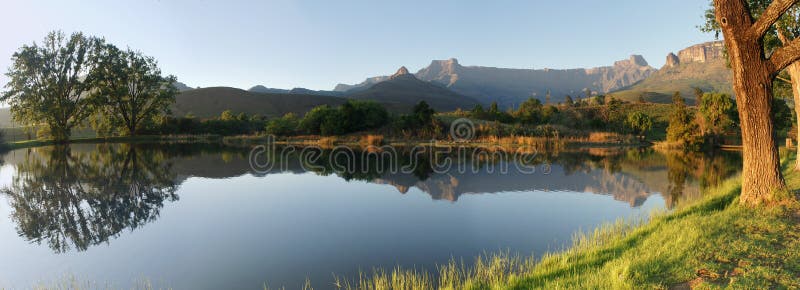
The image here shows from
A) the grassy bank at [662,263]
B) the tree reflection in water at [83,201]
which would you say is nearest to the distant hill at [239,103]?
the tree reflection in water at [83,201]

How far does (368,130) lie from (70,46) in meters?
40.8

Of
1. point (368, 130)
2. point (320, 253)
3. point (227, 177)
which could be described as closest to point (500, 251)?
point (320, 253)

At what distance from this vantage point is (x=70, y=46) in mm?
51188

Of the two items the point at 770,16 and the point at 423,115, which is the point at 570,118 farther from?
the point at 770,16

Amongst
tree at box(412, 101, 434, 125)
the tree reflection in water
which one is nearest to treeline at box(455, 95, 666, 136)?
tree at box(412, 101, 434, 125)

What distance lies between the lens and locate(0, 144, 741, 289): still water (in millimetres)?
7215

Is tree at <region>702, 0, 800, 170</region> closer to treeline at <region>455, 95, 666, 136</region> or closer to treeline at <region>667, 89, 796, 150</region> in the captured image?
treeline at <region>667, 89, 796, 150</region>

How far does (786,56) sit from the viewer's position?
909cm

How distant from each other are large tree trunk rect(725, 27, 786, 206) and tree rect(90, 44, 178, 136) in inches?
2661

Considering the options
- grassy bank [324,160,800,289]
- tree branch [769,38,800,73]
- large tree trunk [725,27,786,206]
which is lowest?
grassy bank [324,160,800,289]

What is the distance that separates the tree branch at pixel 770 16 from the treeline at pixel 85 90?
209ft

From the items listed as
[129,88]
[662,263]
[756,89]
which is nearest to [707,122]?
[756,89]

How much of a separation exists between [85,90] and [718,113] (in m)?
78.9

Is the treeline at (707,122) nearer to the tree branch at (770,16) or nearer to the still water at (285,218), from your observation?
the still water at (285,218)
